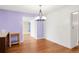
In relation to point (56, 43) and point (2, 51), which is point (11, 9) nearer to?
point (2, 51)

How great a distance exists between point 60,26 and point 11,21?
0.93 metres

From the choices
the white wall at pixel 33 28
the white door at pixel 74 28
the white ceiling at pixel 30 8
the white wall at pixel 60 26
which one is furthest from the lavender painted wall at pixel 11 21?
the white door at pixel 74 28

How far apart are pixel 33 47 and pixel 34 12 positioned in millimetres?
633

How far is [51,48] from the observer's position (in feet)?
5.48

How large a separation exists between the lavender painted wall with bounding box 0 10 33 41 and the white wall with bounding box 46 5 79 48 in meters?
0.53

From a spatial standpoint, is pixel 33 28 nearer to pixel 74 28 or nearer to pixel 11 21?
pixel 11 21

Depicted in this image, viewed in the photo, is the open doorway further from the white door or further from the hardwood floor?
the white door

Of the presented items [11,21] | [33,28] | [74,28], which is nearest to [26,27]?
[33,28]

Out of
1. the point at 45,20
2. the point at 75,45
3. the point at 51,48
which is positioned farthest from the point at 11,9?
the point at 75,45

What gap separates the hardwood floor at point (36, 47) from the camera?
5.02 feet

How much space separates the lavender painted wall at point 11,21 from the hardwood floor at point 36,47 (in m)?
0.17

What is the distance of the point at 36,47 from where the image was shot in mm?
1648
